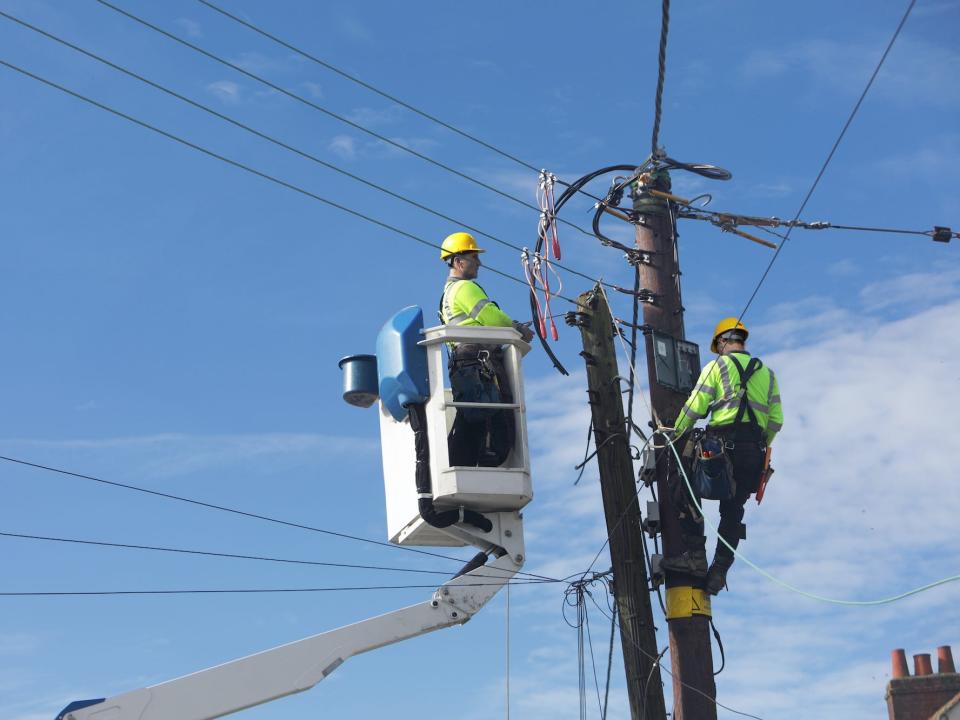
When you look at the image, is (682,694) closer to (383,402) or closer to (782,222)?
(383,402)

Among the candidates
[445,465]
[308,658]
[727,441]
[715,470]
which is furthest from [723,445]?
[308,658]

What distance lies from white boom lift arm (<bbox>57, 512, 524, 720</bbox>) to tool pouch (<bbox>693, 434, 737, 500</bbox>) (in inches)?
58.5

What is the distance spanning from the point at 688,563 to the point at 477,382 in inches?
89.0

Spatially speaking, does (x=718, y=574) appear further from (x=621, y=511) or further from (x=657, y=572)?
(x=621, y=511)

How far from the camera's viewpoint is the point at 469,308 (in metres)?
10.4

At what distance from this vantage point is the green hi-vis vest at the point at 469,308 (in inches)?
408

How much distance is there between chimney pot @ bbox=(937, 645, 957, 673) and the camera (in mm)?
19469

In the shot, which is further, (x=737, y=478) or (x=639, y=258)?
(x=639, y=258)

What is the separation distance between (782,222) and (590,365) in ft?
7.78

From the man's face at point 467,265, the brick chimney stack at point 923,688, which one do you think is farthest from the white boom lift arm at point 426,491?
the brick chimney stack at point 923,688

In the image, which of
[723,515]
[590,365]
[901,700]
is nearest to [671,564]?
[723,515]

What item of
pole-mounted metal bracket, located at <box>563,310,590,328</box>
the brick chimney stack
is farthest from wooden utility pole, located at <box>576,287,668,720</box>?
the brick chimney stack

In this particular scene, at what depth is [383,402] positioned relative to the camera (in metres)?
10.3

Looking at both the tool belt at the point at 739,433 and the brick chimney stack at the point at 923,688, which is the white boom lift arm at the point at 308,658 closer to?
the tool belt at the point at 739,433
